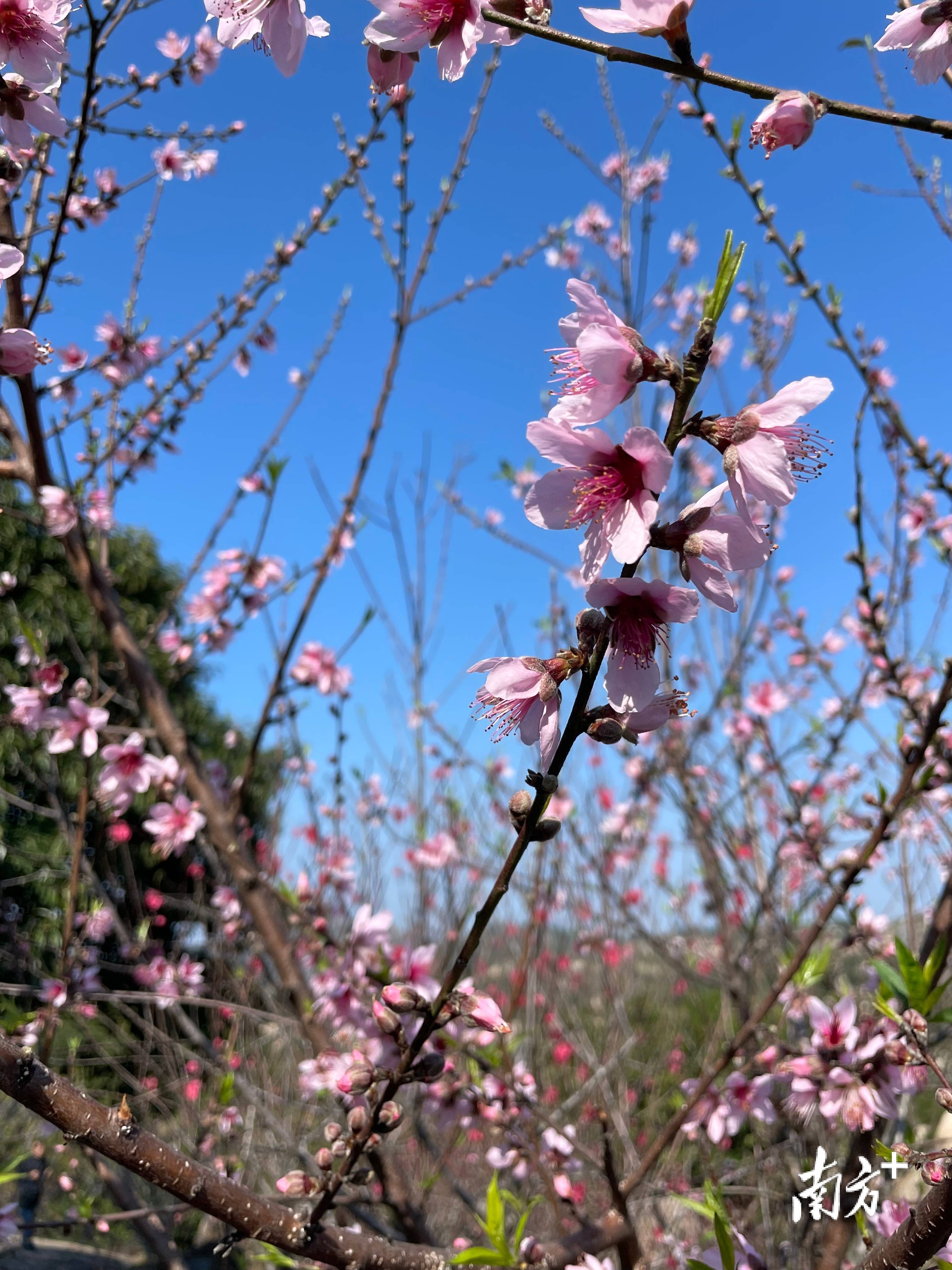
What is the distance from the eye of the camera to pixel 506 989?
6.36 meters

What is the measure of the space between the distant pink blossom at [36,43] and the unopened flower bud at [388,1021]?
5.40 ft

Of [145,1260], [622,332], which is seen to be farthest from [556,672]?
[145,1260]

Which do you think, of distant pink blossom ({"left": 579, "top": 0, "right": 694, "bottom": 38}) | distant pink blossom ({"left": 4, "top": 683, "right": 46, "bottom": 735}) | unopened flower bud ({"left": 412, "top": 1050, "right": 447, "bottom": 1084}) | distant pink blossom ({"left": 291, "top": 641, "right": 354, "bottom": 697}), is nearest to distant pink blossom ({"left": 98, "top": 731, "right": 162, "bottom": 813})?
distant pink blossom ({"left": 4, "top": 683, "right": 46, "bottom": 735})

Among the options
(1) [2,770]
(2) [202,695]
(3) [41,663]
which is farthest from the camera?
(2) [202,695]

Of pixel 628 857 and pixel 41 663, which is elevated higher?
pixel 41 663

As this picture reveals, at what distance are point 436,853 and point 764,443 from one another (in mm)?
5022

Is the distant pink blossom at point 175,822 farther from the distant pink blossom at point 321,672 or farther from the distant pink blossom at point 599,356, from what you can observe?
the distant pink blossom at point 599,356

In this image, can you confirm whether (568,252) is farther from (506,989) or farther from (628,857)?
(506,989)

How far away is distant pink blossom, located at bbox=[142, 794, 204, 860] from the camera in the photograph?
285 cm

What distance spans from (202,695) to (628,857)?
20.0 feet

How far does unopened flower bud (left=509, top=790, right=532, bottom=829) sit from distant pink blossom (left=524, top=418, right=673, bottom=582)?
0.26 m

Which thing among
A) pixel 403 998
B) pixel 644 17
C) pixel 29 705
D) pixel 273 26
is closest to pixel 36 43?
pixel 273 26

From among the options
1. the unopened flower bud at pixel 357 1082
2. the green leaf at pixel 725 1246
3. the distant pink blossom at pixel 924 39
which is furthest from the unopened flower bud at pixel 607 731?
the distant pink blossom at pixel 924 39

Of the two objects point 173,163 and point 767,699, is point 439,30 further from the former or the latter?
point 767,699
